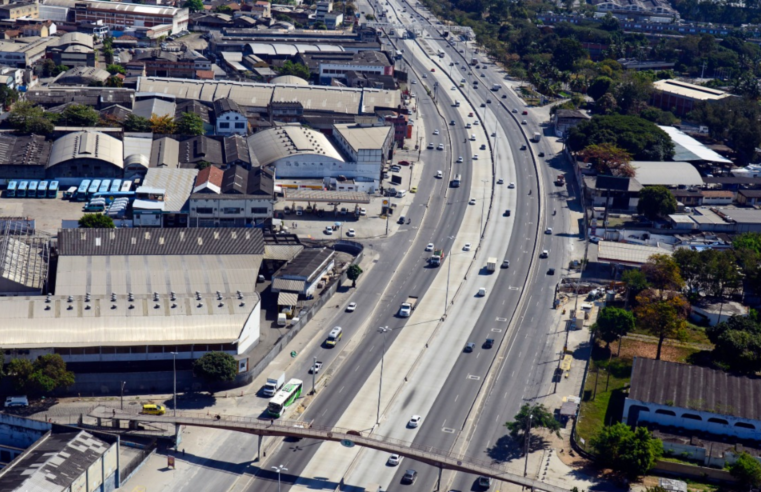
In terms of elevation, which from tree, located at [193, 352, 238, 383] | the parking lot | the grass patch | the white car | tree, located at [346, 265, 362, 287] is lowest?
the parking lot

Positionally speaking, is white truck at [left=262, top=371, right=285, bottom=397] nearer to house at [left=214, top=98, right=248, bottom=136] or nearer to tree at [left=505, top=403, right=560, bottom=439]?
tree at [left=505, top=403, right=560, bottom=439]

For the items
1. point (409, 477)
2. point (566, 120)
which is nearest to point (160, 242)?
point (409, 477)

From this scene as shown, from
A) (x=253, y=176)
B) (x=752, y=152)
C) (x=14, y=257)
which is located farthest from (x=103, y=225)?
(x=752, y=152)

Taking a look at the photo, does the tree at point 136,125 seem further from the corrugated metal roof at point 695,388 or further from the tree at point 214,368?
the corrugated metal roof at point 695,388

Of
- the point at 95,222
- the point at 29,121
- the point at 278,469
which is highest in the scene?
the point at 29,121

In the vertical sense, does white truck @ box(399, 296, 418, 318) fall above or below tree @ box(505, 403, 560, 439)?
below

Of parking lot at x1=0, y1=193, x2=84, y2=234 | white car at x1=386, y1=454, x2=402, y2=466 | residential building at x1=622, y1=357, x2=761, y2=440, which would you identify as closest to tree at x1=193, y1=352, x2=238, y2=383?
white car at x1=386, y1=454, x2=402, y2=466

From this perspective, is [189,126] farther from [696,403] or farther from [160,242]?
[696,403]
